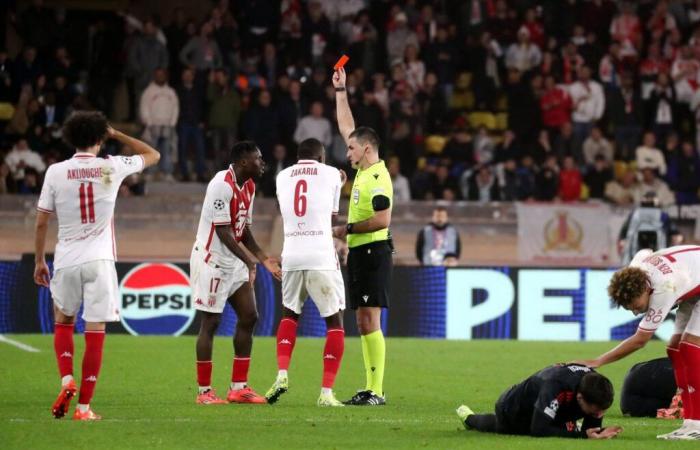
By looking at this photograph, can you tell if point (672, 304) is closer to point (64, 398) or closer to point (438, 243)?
point (64, 398)

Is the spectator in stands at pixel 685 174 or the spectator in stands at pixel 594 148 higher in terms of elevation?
the spectator in stands at pixel 594 148

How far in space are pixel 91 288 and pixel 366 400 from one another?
2.91m

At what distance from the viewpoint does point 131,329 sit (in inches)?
798

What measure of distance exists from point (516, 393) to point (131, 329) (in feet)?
38.2

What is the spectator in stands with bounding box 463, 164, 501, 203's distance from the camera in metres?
26.2

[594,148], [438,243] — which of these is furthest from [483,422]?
[594,148]

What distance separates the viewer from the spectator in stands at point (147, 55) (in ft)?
85.4

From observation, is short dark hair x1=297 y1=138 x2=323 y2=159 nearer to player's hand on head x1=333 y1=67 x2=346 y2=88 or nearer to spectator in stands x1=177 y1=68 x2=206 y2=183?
player's hand on head x1=333 y1=67 x2=346 y2=88

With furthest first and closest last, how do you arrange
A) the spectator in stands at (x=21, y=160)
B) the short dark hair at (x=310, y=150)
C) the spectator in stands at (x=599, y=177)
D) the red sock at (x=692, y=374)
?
the spectator in stands at (x=599, y=177) < the spectator in stands at (x=21, y=160) < the short dark hair at (x=310, y=150) < the red sock at (x=692, y=374)

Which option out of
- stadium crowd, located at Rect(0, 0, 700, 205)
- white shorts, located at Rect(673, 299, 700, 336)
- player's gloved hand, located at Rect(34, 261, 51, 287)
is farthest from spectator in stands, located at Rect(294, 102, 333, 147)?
white shorts, located at Rect(673, 299, 700, 336)

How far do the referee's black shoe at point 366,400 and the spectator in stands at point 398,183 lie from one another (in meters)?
13.4

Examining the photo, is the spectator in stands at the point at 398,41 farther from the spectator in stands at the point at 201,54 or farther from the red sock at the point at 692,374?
the red sock at the point at 692,374

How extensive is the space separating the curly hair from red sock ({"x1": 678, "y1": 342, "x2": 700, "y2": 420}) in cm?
75

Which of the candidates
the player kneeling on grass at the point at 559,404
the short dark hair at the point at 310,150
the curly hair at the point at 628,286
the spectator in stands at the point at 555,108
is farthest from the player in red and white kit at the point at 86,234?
the spectator in stands at the point at 555,108
